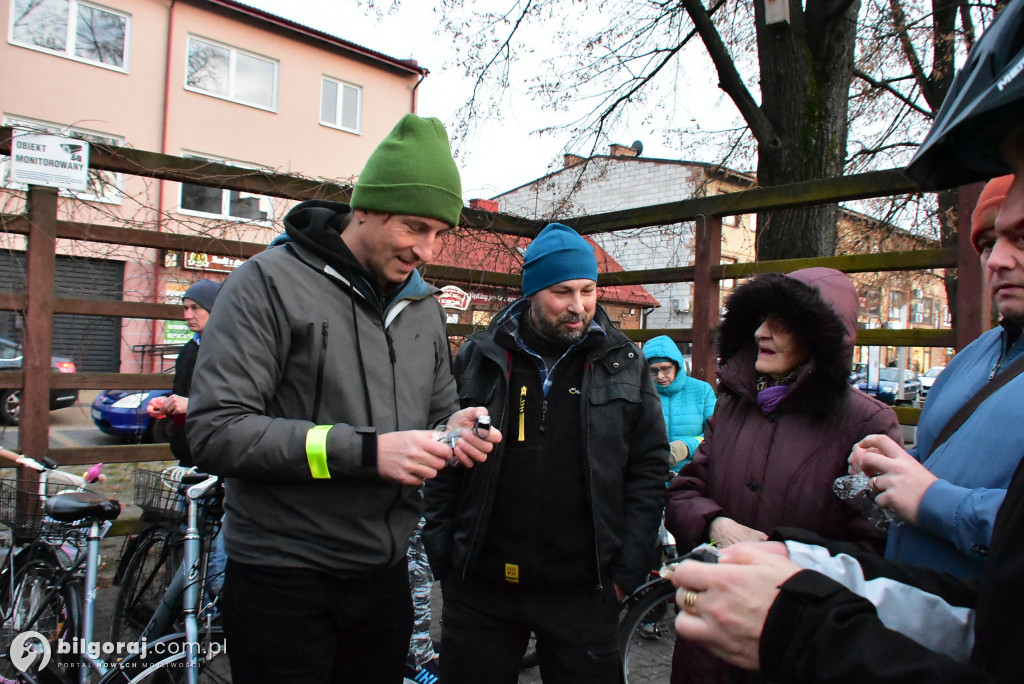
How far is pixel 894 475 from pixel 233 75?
848 inches

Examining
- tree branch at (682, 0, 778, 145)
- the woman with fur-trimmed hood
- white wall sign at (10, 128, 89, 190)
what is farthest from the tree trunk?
white wall sign at (10, 128, 89, 190)

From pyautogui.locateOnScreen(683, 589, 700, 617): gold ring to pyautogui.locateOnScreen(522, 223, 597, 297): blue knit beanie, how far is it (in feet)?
5.69

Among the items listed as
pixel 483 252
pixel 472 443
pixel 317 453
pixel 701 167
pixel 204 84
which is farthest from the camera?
pixel 204 84

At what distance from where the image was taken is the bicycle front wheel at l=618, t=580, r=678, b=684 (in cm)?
322

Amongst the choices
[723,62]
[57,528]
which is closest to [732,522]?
[57,528]

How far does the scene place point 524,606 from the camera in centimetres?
236

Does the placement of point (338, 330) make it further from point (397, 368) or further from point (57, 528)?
point (57, 528)

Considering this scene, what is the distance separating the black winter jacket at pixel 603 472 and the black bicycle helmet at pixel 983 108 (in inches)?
52.8

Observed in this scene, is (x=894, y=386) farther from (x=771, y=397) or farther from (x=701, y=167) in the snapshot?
(x=771, y=397)

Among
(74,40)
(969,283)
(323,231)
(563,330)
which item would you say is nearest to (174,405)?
(323,231)

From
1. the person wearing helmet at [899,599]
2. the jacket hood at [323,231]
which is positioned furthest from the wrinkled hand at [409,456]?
the person wearing helmet at [899,599]

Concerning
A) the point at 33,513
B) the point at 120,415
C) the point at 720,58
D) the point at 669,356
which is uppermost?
the point at 720,58

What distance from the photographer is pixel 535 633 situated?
2383mm

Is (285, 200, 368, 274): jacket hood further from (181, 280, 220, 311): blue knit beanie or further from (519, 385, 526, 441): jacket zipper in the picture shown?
(181, 280, 220, 311): blue knit beanie
